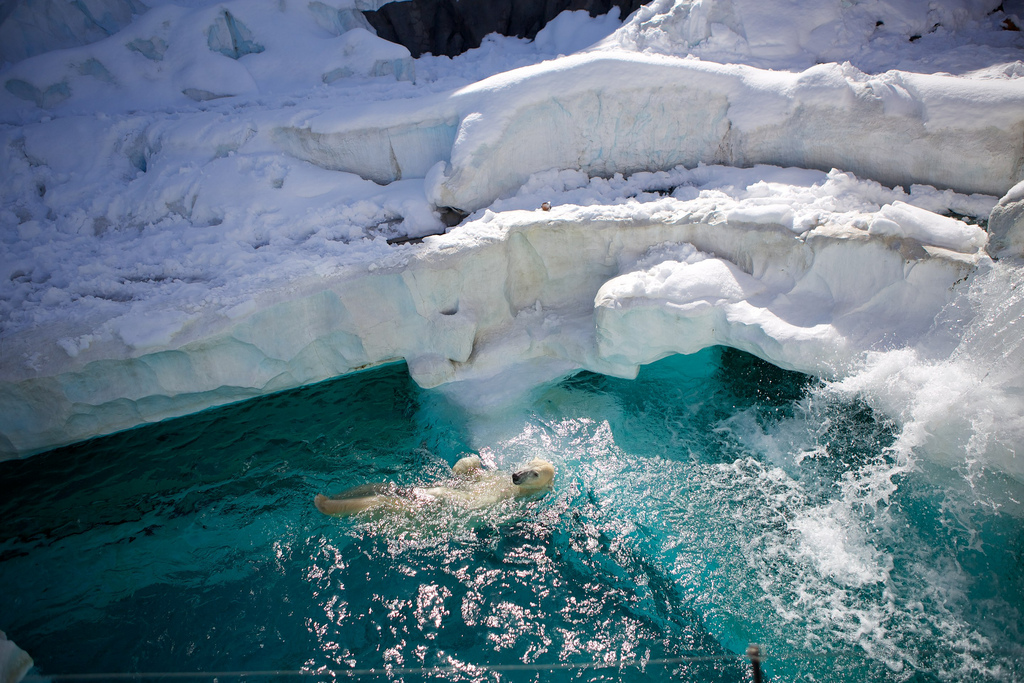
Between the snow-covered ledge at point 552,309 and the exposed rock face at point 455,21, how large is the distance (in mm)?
4107

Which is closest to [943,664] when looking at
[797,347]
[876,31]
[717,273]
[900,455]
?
[900,455]

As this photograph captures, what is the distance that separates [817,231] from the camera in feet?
17.2

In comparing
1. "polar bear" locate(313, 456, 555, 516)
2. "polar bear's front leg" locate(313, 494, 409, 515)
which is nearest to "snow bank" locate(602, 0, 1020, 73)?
"polar bear" locate(313, 456, 555, 516)

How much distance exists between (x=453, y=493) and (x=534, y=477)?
0.70m

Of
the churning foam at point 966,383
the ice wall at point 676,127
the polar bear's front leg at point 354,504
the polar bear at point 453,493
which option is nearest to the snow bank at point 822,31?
the ice wall at point 676,127

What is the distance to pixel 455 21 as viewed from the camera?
934 cm

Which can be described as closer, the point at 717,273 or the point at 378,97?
the point at 717,273

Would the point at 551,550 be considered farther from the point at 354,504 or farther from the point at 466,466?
the point at 354,504

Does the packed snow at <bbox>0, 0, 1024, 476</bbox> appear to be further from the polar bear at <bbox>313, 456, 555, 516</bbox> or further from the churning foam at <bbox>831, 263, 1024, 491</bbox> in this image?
the polar bear at <bbox>313, 456, 555, 516</bbox>

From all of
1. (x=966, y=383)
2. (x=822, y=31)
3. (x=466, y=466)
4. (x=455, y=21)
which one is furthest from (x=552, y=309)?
(x=455, y=21)

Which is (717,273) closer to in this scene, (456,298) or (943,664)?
(456,298)

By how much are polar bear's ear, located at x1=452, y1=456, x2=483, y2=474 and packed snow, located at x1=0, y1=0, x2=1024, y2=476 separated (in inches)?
30.7

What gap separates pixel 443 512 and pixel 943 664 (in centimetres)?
353

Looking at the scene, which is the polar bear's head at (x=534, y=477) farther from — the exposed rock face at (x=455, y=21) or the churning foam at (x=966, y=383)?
the exposed rock face at (x=455, y=21)
